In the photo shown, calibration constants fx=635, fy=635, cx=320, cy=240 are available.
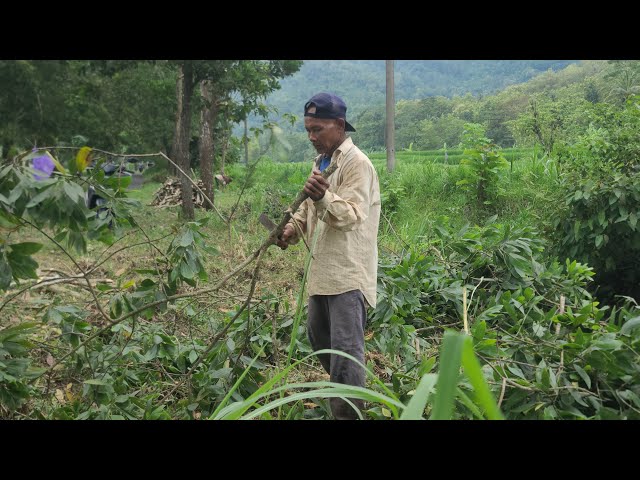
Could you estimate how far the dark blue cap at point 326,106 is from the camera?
256 cm

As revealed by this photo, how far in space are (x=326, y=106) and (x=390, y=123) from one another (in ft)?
18.5

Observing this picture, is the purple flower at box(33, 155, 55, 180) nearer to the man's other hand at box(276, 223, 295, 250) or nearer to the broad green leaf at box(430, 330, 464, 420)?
the man's other hand at box(276, 223, 295, 250)

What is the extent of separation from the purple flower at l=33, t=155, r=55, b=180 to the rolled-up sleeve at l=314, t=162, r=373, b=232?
3.23 feet

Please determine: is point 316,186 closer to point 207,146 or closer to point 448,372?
point 448,372

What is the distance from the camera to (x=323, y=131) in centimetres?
261

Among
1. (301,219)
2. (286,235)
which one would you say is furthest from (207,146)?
(286,235)

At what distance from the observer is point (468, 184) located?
24.6 feet

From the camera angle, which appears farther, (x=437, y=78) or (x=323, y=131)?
(x=437, y=78)

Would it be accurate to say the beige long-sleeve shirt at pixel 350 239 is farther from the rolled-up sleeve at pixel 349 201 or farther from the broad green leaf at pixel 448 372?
the broad green leaf at pixel 448 372

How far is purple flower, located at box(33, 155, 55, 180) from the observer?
7.52ft

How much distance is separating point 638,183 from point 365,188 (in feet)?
9.79

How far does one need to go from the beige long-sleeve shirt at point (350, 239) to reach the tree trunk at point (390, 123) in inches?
217
